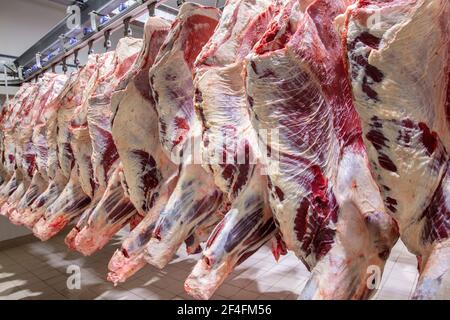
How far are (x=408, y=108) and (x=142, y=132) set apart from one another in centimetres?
105

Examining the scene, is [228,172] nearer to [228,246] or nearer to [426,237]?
[228,246]

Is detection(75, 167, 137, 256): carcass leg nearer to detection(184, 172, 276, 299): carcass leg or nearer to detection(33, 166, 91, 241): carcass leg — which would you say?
detection(33, 166, 91, 241): carcass leg

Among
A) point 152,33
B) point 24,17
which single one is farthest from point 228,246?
point 24,17

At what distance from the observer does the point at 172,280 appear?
9.30 feet

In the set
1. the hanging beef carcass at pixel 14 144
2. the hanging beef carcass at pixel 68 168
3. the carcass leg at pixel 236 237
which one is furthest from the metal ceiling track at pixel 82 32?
the carcass leg at pixel 236 237

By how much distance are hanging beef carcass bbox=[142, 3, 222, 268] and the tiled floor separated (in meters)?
1.37

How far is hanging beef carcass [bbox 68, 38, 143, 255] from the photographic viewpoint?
5.40ft

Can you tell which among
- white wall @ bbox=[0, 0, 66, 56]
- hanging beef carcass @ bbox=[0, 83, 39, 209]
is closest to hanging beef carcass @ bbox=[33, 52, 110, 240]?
hanging beef carcass @ bbox=[0, 83, 39, 209]

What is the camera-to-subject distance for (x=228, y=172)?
3.66 feet

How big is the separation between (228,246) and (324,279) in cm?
29

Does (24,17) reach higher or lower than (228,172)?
higher

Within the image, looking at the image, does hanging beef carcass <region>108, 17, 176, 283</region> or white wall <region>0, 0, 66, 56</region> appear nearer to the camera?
hanging beef carcass <region>108, 17, 176, 283</region>

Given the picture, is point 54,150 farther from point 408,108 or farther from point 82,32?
point 408,108
